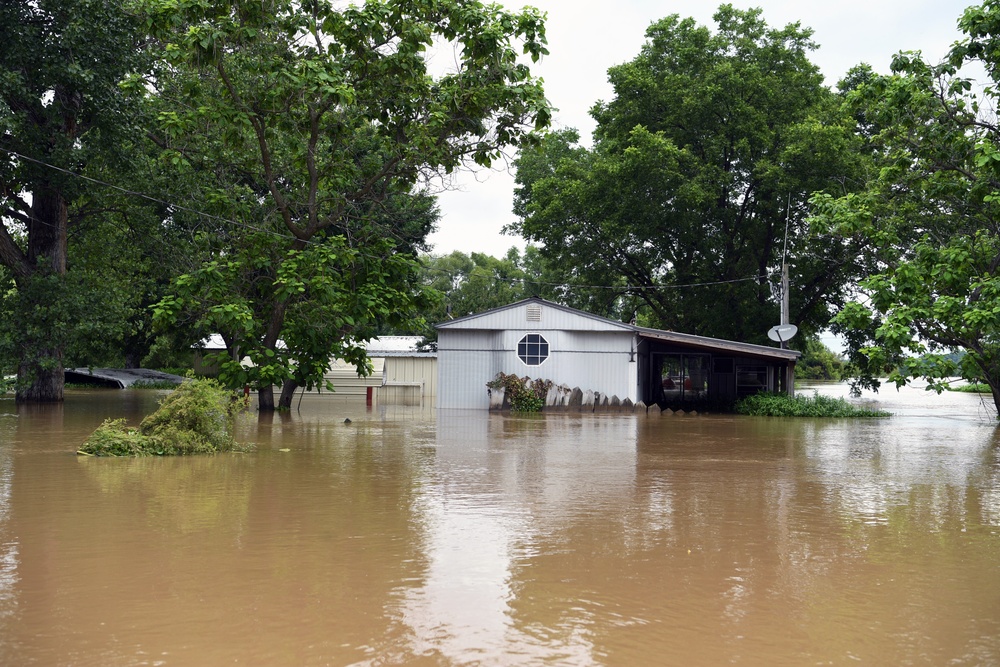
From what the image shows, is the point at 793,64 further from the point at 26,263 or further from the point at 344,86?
the point at 26,263

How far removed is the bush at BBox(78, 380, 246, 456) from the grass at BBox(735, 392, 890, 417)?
19895mm

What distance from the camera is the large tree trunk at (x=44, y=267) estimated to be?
84.6 feet

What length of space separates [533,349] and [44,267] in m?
15.1

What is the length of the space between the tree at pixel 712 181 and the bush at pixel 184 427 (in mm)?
22198

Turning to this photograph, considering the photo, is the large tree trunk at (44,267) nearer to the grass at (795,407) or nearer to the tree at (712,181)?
the tree at (712,181)

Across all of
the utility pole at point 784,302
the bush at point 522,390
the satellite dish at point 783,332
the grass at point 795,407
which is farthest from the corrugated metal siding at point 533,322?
the utility pole at point 784,302

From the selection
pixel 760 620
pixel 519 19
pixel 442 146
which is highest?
pixel 519 19

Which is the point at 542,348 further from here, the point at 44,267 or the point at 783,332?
the point at 44,267

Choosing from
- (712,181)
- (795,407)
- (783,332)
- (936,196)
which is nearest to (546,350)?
(783,332)

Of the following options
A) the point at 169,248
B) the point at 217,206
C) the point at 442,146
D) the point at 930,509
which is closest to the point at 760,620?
the point at 930,509

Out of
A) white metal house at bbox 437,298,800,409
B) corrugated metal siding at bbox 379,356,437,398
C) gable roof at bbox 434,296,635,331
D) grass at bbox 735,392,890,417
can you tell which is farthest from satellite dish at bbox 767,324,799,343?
corrugated metal siding at bbox 379,356,437,398

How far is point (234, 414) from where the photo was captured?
16.1 meters

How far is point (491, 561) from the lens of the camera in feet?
25.7

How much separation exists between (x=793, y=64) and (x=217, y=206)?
23738 millimetres
